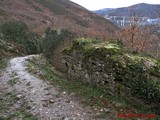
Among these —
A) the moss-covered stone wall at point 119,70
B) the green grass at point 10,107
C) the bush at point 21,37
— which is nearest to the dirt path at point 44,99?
the green grass at point 10,107

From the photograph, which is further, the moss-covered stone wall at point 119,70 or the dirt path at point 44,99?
the moss-covered stone wall at point 119,70

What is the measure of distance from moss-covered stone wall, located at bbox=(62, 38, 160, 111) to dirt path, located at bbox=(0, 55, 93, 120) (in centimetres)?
198

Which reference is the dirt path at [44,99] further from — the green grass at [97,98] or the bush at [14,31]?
the bush at [14,31]

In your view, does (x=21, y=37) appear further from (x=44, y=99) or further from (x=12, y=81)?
(x=44, y=99)

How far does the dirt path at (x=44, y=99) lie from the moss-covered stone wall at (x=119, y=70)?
1978mm

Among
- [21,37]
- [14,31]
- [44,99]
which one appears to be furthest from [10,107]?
[14,31]

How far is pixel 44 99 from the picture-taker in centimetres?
1416

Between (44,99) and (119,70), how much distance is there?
3851mm

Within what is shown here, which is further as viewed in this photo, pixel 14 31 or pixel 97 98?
pixel 14 31

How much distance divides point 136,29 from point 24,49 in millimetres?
15509

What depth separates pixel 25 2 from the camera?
10256 cm

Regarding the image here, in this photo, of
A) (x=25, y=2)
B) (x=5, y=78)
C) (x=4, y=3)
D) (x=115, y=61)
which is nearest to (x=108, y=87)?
(x=115, y=61)

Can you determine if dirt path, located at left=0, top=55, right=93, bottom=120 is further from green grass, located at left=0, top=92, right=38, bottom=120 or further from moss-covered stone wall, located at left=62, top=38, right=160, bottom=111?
moss-covered stone wall, located at left=62, top=38, right=160, bottom=111

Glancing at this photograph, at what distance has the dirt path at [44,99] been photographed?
1234 centimetres
